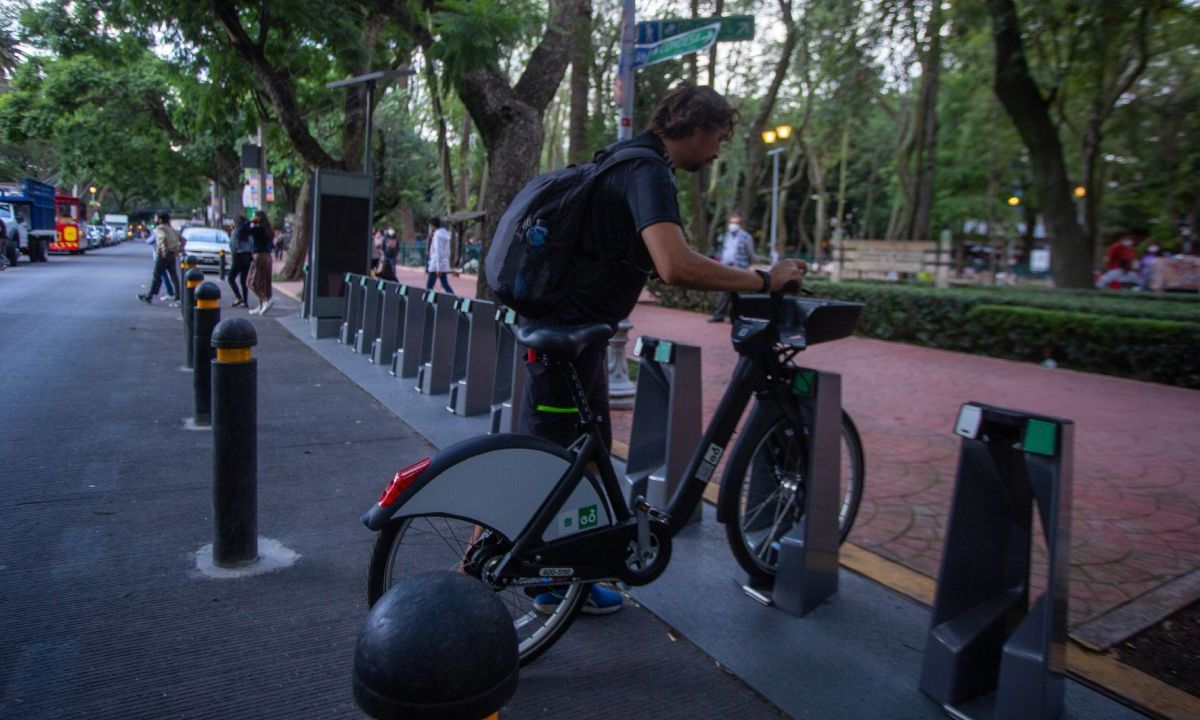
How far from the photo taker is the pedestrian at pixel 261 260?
47.4 feet

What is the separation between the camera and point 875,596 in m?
3.68

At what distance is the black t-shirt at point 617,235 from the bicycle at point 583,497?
0.15 m

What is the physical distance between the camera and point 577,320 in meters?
2.97

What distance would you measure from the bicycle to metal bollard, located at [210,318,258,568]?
725 millimetres

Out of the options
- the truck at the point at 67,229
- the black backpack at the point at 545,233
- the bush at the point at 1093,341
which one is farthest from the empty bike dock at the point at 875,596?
the truck at the point at 67,229

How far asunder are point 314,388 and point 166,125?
2863 cm

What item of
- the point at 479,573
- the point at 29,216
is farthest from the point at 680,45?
the point at 29,216

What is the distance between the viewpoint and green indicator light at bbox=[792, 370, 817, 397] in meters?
3.44

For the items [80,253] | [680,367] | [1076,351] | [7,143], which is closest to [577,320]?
[680,367]

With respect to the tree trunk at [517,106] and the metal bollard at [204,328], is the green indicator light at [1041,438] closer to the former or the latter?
the metal bollard at [204,328]

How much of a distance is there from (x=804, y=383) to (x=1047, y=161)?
13.6 metres

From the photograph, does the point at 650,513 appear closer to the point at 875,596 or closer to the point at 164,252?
the point at 875,596

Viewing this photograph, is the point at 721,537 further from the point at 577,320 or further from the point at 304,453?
the point at 304,453

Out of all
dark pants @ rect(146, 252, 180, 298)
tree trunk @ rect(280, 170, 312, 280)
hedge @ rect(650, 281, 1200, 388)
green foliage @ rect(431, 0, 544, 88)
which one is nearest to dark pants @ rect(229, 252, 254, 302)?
dark pants @ rect(146, 252, 180, 298)
